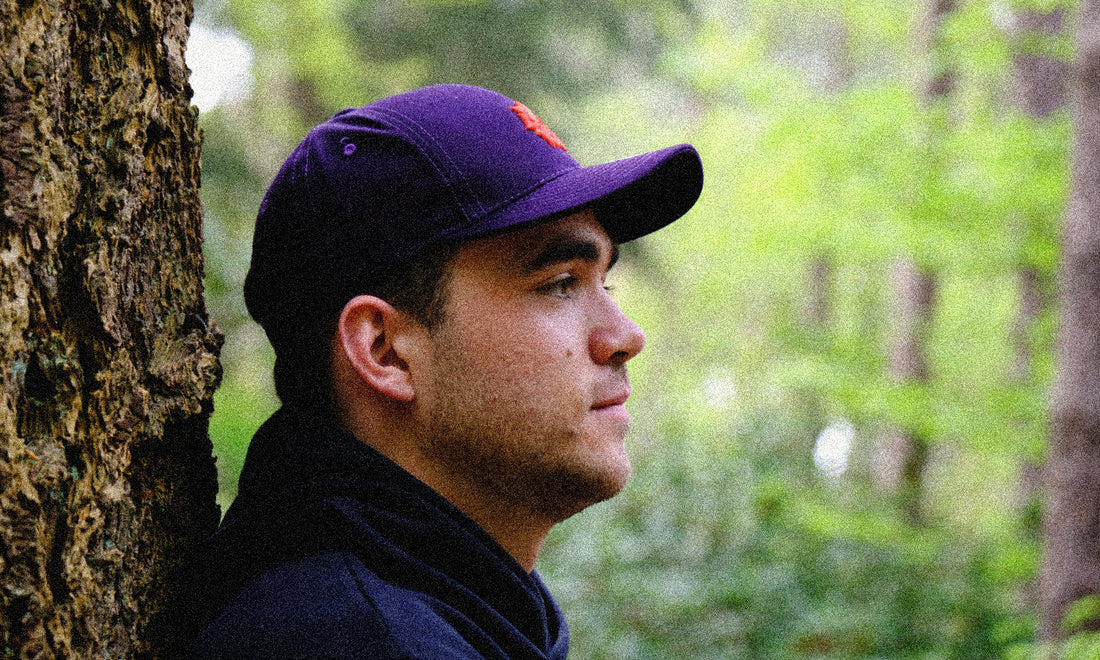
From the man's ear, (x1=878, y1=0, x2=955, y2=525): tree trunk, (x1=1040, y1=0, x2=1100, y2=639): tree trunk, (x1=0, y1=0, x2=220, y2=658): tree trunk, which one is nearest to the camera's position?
(x1=0, y1=0, x2=220, y2=658): tree trunk

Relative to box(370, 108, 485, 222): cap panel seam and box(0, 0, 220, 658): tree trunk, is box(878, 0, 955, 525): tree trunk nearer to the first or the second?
box(370, 108, 485, 222): cap panel seam

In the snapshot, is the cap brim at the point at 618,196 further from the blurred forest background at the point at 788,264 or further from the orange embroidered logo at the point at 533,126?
the blurred forest background at the point at 788,264

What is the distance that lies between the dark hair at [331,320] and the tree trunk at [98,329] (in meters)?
0.18

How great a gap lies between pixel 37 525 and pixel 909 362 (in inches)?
357

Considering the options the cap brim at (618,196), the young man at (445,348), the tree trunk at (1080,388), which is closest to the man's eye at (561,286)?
the young man at (445,348)

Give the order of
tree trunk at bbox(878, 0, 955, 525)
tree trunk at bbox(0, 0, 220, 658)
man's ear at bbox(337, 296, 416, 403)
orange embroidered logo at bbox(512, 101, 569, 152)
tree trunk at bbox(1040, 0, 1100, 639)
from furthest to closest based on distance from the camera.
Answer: tree trunk at bbox(878, 0, 955, 525) → tree trunk at bbox(1040, 0, 1100, 639) → orange embroidered logo at bbox(512, 101, 569, 152) → man's ear at bbox(337, 296, 416, 403) → tree trunk at bbox(0, 0, 220, 658)

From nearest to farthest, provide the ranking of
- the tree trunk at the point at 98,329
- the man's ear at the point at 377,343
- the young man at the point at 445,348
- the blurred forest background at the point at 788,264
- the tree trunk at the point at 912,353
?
the tree trunk at the point at 98,329
the young man at the point at 445,348
the man's ear at the point at 377,343
the blurred forest background at the point at 788,264
the tree trunk at the point at 912,353

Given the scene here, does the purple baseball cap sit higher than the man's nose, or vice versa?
the purple baseball cap

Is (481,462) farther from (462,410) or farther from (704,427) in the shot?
(704,427)

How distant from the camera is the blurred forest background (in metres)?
5.76

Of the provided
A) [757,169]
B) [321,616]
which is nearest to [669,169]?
[321,616]

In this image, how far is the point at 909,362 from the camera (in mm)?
9219

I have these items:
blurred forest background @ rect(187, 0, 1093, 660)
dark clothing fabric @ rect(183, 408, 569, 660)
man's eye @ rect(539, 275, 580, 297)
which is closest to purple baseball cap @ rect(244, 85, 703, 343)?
man's eye @ rect(539, 275, 580, 297)

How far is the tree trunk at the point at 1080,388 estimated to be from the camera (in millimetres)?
4684
